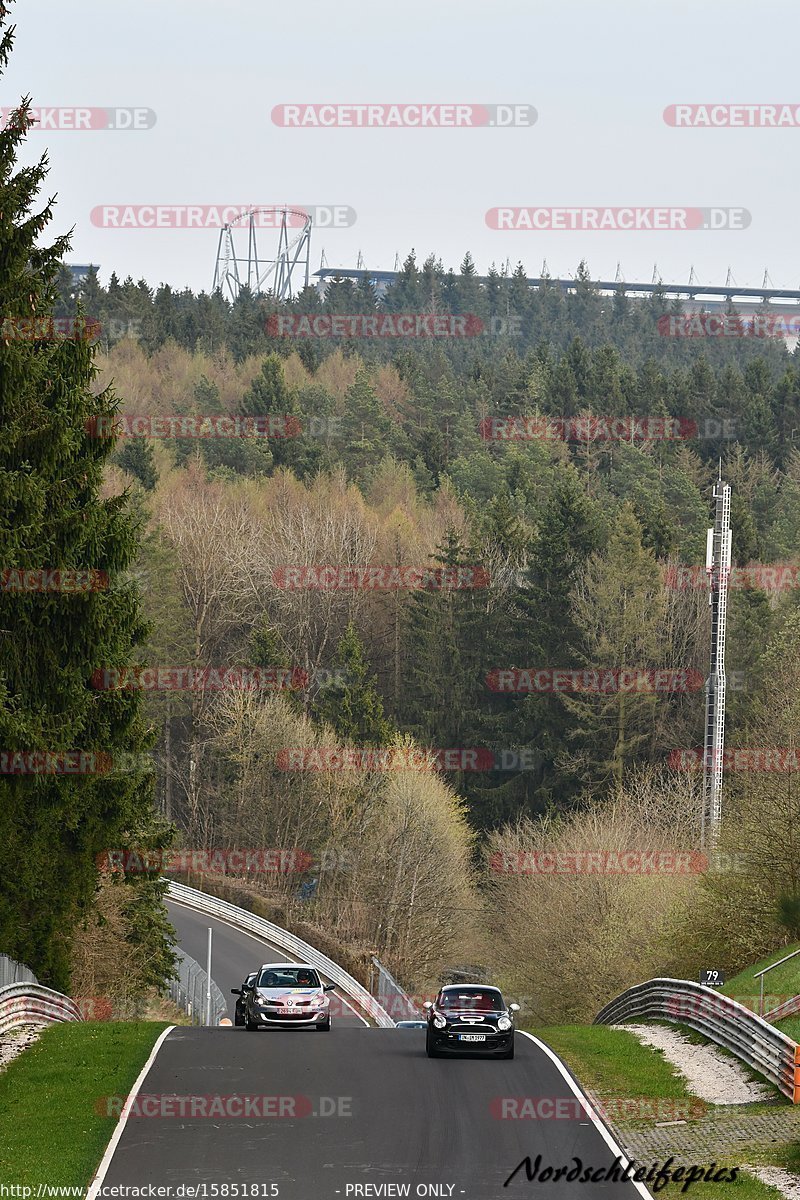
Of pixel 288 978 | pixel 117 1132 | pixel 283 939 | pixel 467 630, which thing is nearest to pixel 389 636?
pixel 467 630

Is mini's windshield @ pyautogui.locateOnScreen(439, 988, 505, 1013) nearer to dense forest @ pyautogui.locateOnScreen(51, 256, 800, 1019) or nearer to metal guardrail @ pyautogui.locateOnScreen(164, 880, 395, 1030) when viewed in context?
dense forest @ pyautogui.locateOnScreen(51, 256, 800, 1019)

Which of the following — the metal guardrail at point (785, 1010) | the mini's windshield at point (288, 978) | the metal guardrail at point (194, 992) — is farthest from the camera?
the metal guardrail at point (194, 992)

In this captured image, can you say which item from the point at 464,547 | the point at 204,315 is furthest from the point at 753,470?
the point at 204,315

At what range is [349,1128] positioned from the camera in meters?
18.5

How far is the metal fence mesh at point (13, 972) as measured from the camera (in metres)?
27.9

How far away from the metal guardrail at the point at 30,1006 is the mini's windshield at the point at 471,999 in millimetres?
7124

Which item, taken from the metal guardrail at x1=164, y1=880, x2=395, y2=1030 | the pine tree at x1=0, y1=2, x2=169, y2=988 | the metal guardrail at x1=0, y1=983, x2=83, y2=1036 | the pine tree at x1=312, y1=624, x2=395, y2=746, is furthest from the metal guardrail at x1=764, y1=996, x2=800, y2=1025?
the pine tree at x1=312, y1=624, x2=395, y2=746

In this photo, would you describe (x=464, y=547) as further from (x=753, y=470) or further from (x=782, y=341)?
(x=782, y=341)

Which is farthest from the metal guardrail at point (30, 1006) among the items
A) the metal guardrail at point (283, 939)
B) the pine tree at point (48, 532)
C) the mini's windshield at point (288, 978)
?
the metal guardrail at point (283, 939)

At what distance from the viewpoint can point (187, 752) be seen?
289ft

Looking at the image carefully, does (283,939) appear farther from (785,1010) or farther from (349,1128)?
(349,1128)

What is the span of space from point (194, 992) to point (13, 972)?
79.5 ft

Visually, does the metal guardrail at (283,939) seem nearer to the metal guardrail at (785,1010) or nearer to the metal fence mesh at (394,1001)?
the metal fence mesh at (394,1001)

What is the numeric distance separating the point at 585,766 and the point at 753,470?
34269mm
